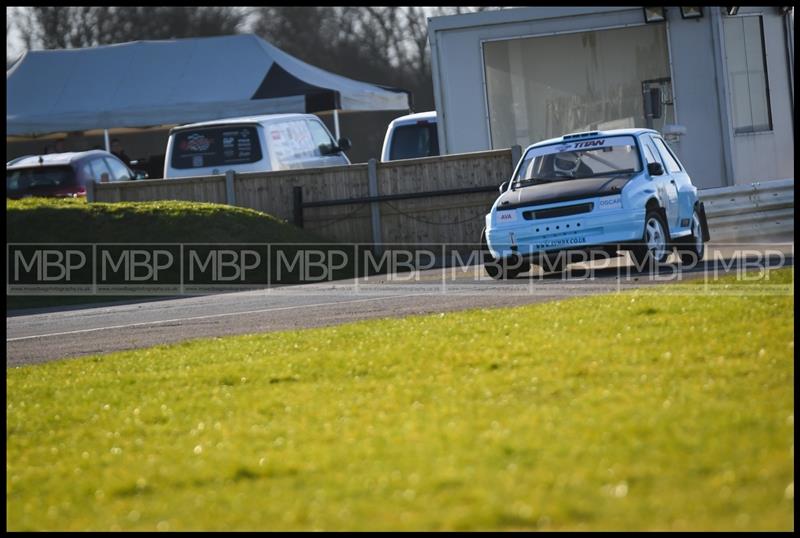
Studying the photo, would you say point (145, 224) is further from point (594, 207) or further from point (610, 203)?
point (610, 203)

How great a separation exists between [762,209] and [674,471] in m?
14.6

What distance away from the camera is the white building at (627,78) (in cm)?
2181

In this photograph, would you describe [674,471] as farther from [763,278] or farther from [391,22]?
[391,22]

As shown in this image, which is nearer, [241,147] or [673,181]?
[673,181]

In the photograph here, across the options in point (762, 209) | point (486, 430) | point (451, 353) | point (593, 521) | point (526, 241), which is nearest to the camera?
point (593, 521)

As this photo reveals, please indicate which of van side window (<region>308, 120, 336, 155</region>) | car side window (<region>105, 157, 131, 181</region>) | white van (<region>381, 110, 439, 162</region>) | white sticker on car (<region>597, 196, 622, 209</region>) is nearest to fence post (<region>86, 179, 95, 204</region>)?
van side window (<region>308, 120, 336, 155</region>)

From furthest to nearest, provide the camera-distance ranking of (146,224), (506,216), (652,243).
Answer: (146,224), (506,216), (652,243)

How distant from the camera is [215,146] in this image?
2288cm

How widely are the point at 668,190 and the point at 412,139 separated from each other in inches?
366

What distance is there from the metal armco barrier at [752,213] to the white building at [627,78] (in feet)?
9.32

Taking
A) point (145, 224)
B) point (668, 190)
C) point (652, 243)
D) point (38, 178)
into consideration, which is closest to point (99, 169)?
point (38, 178)

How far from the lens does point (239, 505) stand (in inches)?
194

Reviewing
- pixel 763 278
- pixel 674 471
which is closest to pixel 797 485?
pixel 674 471

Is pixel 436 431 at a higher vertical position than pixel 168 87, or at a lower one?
lower
